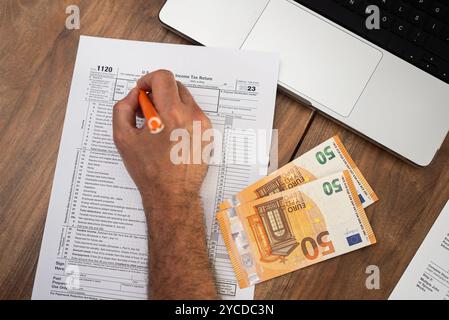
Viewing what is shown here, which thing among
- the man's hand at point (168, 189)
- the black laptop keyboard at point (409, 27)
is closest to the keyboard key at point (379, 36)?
the black laptop keyboard at point (409, 27)

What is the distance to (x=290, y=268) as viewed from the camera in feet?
2.30

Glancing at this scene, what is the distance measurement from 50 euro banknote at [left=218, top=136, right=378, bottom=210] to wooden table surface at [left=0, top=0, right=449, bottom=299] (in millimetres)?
13

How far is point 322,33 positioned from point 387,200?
27 cm

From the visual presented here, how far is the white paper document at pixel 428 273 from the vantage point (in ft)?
2.28

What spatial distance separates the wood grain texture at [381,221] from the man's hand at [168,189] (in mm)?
109

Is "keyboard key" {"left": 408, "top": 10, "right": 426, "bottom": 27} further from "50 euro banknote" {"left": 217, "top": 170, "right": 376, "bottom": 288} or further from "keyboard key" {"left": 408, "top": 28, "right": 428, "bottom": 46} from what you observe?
"50 euro banknote" {"left": 217, "top": 170, "right": 376, "bottom": 288}

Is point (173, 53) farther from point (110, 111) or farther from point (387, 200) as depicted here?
point (387, 200)

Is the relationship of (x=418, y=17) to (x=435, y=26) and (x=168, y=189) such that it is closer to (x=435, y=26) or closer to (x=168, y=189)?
(x=435, y=26)

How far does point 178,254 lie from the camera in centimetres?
69

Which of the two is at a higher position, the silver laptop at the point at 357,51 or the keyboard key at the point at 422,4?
the keyboard key at the point at 422,4

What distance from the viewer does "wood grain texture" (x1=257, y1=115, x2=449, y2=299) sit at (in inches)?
27.6

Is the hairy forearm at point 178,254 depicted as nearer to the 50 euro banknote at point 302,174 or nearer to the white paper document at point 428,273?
→ the 50 euro banknote at point 302,174

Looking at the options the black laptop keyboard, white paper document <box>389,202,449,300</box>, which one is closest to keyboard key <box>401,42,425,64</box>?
the black laptop keyboard

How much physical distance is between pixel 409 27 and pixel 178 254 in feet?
1.53
